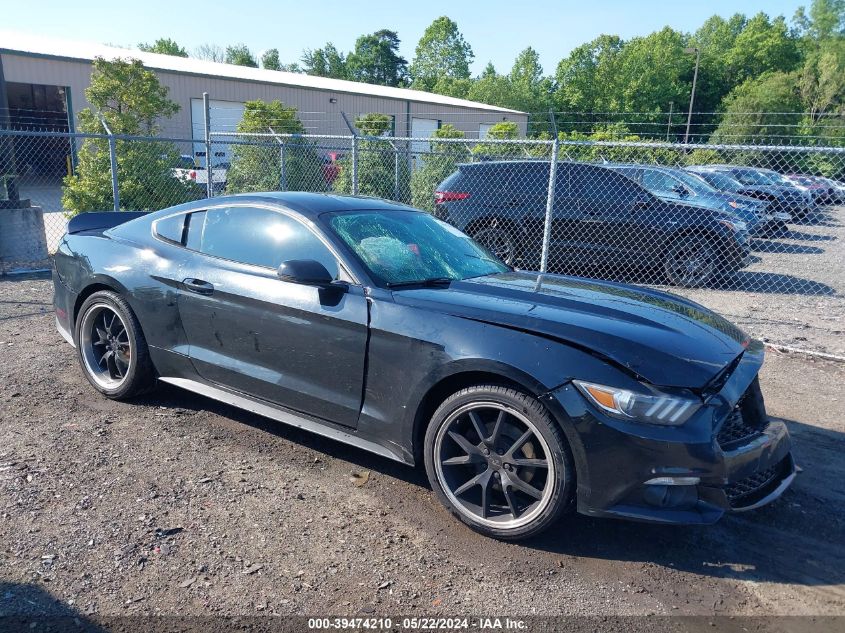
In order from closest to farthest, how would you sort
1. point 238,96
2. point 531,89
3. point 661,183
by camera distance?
point 661,183 → point 238,96 → point 531,89

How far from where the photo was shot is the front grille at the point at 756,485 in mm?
3130

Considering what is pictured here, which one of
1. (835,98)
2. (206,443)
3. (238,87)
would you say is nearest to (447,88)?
(835,98)

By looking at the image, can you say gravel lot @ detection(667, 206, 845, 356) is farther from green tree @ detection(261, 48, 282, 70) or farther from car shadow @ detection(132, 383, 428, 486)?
green tree @ detection(261, 48, 282, 70)

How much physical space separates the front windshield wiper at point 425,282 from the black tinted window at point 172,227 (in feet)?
5.55

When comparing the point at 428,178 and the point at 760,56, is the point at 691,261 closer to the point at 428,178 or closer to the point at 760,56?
the point at 428,178

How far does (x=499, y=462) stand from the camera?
3168mm

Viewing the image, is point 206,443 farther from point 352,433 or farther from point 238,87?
point 238,87

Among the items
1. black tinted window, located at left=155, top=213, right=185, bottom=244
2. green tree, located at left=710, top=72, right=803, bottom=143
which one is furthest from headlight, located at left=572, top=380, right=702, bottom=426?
green tree, located at left=710, top=72, right=803, bottom=143

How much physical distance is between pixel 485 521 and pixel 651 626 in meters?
0.85

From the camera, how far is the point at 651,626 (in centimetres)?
265

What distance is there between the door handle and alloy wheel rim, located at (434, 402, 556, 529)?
1.76 m

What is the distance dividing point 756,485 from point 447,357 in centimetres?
162

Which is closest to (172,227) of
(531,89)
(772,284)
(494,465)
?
(494,465)

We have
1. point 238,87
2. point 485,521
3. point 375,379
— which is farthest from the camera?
point 238,87
